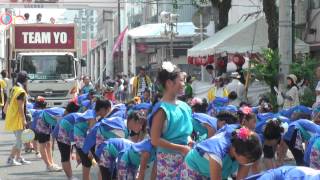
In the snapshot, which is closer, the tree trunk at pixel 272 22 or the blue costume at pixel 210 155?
the blue costume at pixel 210 155

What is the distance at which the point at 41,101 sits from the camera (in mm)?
14016

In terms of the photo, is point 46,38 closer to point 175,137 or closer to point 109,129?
point 109,129

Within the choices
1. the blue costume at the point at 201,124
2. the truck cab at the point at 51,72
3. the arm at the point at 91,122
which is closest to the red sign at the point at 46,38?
the truck cab at the point at 51,72

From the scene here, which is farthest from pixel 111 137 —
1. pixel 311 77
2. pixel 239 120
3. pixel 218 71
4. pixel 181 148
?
pixel 218 71

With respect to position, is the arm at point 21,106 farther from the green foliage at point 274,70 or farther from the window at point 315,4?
the window at point 315,4

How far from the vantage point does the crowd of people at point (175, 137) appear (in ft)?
17.5

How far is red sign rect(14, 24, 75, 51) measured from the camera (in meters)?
25.0

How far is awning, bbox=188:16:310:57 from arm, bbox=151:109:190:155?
1325cm

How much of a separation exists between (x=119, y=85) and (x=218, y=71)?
348 inches

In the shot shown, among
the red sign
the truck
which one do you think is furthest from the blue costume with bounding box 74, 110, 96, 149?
the red sign

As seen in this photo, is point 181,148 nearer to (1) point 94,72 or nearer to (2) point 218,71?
(2) point 218,71

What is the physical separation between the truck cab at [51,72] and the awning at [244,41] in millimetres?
5565

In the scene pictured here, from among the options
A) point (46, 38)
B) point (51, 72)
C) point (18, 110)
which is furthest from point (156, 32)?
point (18, 110)

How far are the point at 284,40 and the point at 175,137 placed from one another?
9.17 meters
